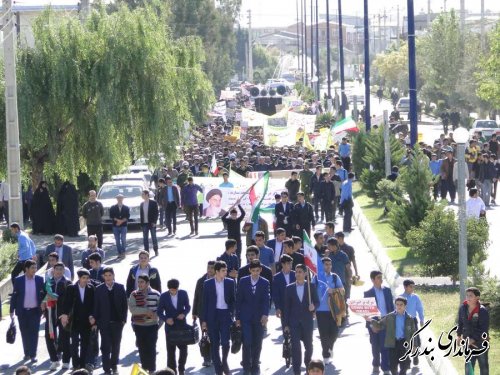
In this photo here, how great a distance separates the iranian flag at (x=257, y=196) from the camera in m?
24.3

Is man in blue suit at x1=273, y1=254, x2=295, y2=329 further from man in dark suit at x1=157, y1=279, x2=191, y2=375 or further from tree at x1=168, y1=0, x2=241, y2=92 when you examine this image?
tree at x1=168, y1=0, x2=241, y2=92

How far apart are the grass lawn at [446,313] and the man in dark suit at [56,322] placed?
4.64 metres

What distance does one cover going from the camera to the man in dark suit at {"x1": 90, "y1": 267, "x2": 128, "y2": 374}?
1587cm

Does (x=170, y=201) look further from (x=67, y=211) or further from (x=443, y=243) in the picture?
(x=443, y=243)

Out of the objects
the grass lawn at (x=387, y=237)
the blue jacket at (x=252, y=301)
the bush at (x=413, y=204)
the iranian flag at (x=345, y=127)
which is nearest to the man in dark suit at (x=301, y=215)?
the grass lawn at (x=387, y=237)

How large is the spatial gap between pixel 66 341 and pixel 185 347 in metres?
1.76

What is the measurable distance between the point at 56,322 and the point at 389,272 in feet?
26.5

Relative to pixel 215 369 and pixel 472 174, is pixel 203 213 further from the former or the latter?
pixel 215 369

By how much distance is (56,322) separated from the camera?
655 inches

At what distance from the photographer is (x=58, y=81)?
3056 cm

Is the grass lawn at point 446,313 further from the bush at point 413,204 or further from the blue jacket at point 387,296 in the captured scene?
the bush at point 413,204

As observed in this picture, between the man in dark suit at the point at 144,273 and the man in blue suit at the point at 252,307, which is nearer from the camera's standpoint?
the man in blue suit at the point at 252,307

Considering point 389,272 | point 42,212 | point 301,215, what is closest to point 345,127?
point 42,212

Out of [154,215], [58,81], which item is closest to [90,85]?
[58,81]
